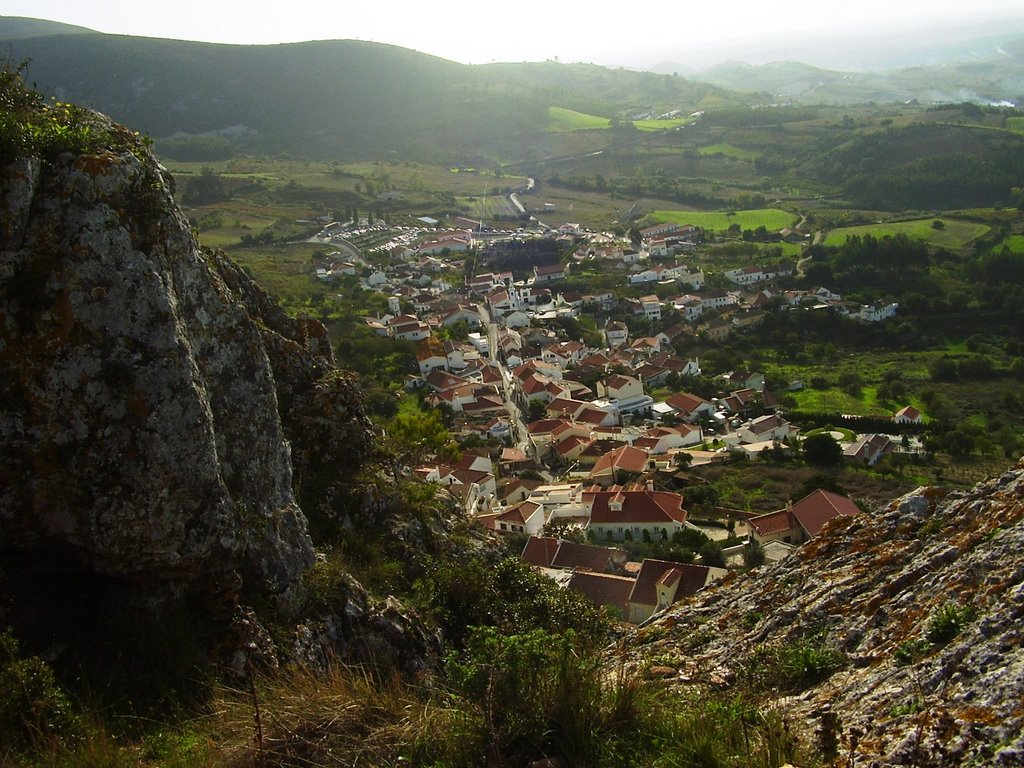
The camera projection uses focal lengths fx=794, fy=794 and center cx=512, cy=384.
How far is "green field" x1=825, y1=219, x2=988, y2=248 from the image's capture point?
204ft

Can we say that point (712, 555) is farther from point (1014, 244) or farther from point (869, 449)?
point (1014, 244)

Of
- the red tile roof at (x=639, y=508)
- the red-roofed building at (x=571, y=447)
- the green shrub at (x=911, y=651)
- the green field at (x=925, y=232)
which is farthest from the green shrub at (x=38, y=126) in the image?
the green field at (x=925, y=232)

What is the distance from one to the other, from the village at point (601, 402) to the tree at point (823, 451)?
2.48 feet

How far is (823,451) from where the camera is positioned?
31609 millimetres

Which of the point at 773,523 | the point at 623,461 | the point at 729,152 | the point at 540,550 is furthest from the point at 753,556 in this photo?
the point at 729,152

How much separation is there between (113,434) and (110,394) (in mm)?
328

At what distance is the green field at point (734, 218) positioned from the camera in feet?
243

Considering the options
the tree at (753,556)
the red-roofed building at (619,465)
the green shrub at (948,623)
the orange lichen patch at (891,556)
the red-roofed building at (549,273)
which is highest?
the green shrub at (948,623)

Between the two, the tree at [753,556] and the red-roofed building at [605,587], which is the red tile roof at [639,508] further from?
the red-roofed building at [605,587]

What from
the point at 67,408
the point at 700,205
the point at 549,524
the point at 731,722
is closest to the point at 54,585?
the point at 67,408

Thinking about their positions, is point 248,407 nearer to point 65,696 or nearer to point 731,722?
point 65,696

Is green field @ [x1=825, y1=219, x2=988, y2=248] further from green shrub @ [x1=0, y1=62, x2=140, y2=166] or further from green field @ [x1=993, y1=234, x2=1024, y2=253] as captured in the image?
green shrub @ [x1=0, y1=62, x2=140, y2=166]

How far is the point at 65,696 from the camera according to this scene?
5.14 metres

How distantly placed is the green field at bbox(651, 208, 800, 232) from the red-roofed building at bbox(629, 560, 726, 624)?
5922 centimetres
